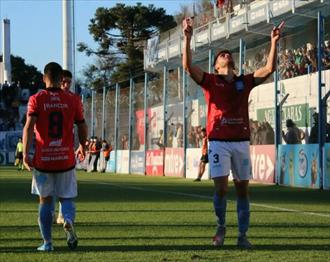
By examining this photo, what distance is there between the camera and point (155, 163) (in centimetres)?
3675

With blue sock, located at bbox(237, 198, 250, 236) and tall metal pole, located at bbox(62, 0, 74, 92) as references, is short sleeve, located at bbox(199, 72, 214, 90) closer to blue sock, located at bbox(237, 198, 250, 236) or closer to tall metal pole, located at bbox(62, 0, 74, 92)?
blue sock, located at bbox(237, 198, 250, 236)

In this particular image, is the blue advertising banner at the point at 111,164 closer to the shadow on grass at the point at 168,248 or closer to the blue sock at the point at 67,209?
the shadow on grass at the point at 168,248

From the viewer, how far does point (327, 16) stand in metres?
24.3

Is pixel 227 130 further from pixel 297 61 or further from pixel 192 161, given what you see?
pixel 192 161

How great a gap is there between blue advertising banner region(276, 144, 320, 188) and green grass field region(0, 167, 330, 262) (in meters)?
5.46

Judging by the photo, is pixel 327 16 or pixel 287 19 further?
pixel 287 19

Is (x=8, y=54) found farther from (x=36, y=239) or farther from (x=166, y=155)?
(x=36, y=239)

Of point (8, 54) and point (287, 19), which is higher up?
point (8, 54)

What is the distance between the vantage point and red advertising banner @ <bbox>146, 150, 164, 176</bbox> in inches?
1414

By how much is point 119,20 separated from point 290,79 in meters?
55.7

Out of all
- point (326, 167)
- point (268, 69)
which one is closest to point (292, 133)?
point (326, 167)

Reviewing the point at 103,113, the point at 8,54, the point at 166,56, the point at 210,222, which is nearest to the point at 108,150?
the point at 103,113

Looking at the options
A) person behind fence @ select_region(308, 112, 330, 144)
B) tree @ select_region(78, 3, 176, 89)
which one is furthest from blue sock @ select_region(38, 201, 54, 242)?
tree @ select_region(78, 3, 176, 89)

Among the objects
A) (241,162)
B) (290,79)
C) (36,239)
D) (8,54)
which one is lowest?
(36,239)
